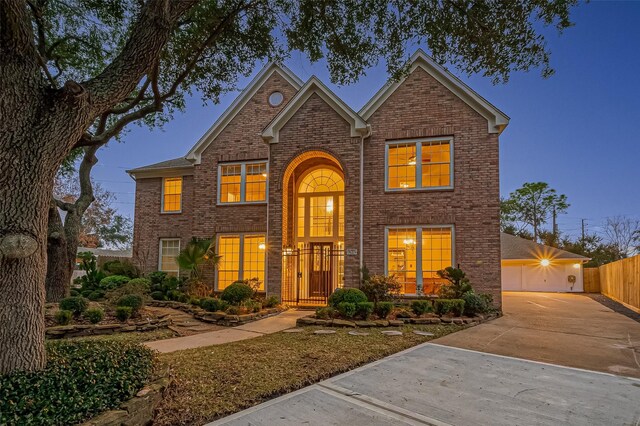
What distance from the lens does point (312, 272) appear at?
14.2m

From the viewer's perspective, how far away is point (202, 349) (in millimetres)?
6637

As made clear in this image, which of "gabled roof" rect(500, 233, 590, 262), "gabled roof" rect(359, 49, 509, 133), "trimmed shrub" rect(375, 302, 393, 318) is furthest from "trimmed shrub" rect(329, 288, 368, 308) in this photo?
"gabled roof" rect(500, 233, 590, 262)

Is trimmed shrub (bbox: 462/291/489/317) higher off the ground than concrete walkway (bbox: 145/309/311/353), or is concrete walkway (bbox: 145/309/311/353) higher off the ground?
trimmed shrub (bbox: 462/291/489/317)

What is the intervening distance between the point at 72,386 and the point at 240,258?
11268 millimetres

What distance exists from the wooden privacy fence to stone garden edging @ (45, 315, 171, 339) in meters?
16.0

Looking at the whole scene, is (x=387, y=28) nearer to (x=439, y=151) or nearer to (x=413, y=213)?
(x=439, y=151)

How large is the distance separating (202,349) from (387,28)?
26.0 ft

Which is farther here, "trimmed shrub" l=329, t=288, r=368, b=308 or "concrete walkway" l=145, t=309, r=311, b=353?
"trimmed shrub" l=329, t=288, r=368, b=308

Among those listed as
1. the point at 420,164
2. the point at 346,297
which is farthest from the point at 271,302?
the point at 420,164

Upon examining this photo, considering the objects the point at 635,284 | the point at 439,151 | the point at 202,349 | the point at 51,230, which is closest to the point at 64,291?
the point at 51,230

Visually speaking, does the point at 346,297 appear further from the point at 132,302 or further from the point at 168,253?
the point at 168,253

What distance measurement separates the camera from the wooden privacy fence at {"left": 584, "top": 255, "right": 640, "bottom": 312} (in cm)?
1406

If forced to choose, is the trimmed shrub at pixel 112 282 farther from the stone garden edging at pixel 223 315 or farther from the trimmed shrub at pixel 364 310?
the trimmed shrub at pixel 364 310

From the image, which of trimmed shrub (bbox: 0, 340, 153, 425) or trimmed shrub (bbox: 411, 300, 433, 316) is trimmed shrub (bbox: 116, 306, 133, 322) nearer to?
trimmed shrub (bbox: 0, 340, 153, 425)
